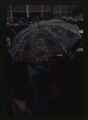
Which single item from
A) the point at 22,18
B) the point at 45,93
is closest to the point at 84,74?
the point at 45,93

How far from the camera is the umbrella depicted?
2959mm

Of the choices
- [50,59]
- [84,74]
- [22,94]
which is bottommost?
[22,94]

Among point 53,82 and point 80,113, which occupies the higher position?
point 53,82

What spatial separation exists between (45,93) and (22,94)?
409 millimetres

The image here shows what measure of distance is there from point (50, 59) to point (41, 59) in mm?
154

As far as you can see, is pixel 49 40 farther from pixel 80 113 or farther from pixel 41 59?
pixel 80 113

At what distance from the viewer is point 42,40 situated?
298 centimetres

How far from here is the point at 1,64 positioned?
2994 millimetres

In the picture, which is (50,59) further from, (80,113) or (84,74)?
(80,113)

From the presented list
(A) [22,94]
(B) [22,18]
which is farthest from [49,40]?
(A) [22,94]

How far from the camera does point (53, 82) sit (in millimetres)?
3057

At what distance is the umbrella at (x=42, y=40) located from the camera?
9.71ft

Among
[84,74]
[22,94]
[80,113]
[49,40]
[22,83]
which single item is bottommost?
[80,113]

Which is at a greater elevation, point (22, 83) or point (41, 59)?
point (41, 59)
